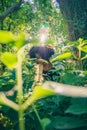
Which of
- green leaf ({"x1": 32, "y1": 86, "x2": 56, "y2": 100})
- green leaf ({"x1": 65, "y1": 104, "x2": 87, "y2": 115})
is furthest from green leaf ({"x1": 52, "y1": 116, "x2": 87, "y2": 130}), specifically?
green leaf ({"x1": 32, "y1": 86, "x2": 56, "y2": 100})

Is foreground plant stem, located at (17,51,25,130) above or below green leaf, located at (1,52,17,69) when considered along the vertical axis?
below

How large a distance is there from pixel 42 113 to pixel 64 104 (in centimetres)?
7

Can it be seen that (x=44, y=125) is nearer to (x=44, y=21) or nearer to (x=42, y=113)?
(x=42, y=113)

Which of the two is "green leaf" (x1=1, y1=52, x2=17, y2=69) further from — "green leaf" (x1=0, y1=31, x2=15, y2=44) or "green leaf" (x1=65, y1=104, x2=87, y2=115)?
"green leaf" (x1=65, y1=104, x2=87, y2=115)

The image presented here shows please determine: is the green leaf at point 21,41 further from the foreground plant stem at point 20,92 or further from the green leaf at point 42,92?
the green leaf at point 42,92

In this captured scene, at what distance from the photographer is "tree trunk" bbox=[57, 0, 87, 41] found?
20.6 ft

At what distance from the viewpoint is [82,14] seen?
20.8 feet

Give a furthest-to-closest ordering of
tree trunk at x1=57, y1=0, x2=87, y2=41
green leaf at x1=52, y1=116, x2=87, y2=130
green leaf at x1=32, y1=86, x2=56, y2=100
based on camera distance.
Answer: tree trunk at x1=57, y1=0, x2=87, y2=41 < green leaf at x1=52, y1=116, x2=87, y2=130 < green leaf at x1=32, y1=86, x2=56, y2=100

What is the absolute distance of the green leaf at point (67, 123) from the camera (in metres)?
0.69

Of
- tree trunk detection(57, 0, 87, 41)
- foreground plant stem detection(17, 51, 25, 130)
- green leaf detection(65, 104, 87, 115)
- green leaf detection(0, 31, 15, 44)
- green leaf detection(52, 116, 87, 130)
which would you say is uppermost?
green leaf detection(0, 31, 15, 44)

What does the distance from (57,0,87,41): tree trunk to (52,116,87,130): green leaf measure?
5.52 metres

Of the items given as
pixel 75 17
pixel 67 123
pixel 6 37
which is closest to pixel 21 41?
pixel 6 37

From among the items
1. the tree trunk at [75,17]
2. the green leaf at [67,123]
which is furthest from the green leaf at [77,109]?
the tree trunk at [75,17]

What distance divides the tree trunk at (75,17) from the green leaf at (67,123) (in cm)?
552
